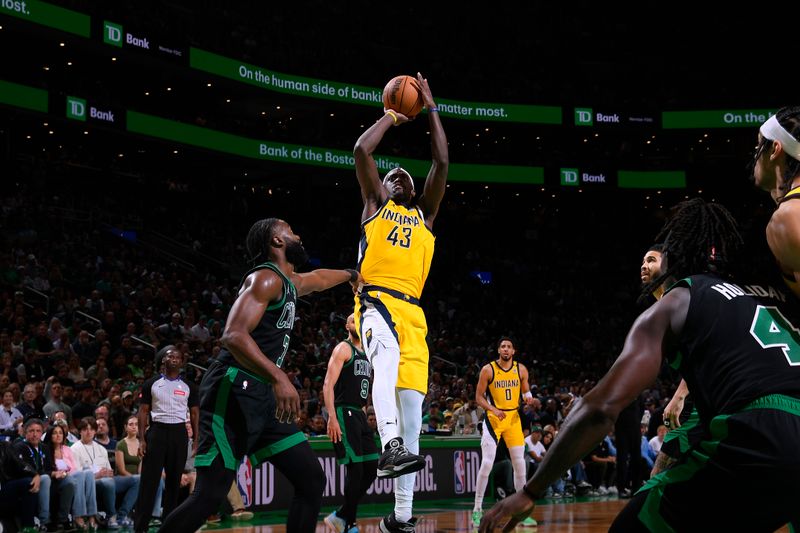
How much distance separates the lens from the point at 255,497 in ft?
40.8

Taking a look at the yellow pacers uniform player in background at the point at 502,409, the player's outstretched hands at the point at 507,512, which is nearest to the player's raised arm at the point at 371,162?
the player's outstretched hands at the point at 507,512

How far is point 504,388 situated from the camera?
1182 centimetres

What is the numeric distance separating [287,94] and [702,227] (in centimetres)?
2748

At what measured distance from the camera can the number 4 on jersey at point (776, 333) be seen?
285 centimetres

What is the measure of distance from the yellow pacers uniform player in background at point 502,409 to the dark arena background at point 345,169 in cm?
149

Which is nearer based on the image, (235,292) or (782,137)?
(782,137)

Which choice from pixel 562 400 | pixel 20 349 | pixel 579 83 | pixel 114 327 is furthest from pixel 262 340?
pixel 579 83

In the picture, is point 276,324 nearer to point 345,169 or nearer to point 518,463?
point 518,463

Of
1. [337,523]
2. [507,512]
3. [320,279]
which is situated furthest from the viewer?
[337,523]

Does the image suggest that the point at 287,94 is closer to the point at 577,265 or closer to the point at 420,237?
the point at 577,265

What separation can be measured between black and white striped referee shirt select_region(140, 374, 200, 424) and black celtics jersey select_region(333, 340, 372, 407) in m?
1.59

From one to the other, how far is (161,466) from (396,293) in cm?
383

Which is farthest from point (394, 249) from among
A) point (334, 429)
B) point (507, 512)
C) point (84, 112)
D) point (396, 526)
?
point (84, 112)

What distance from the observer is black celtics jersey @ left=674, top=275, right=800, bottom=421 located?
9.20 ft
